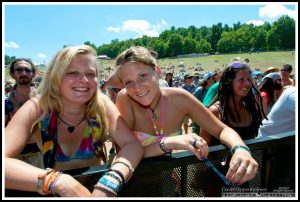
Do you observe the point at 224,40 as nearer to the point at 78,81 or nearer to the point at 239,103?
the point at 239,103

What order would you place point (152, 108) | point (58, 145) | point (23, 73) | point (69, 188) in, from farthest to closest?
point (23, 73) → point (152, 108) → point (58, 145) → point (69, 188)

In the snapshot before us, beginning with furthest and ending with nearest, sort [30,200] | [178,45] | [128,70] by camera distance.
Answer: [178,45], [128,70], [30,200]

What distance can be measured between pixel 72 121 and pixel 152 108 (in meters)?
0.61

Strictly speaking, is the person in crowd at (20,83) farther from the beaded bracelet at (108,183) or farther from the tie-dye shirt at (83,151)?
the beaded bracelet at (108,183)

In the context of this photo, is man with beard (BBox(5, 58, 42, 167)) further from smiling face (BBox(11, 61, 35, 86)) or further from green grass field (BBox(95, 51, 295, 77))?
green grass field (BBox(95, 51, 295, 77))

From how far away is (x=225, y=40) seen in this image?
110 meters

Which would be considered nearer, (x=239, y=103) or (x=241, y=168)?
(x=241, y=168)

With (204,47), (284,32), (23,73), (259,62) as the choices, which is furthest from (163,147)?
(204,47)

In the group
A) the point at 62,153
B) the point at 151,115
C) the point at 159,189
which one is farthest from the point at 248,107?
the point at 62,153

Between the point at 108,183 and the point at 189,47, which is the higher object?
the point at 189,47

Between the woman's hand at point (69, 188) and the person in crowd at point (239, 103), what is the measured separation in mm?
1795

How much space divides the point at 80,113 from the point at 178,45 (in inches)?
4498

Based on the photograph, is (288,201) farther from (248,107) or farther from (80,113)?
(248,107)

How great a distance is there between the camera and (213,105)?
2.84 meters
